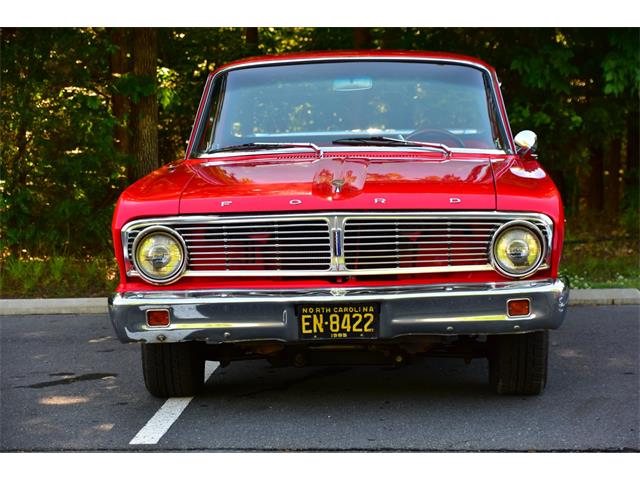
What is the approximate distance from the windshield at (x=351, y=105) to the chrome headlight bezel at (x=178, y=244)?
1262 millimetres

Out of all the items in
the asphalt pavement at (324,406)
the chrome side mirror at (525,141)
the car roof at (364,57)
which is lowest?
the asphalt pavement at (324,406)

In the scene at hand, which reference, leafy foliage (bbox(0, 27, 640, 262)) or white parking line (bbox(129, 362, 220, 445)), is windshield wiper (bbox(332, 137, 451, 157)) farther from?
leafy foliage (bbox(0, 27, 640, 262))

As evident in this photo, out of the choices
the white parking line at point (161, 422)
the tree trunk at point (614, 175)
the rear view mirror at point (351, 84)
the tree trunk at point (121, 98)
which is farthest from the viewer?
the tree trunk at point (614, 175)

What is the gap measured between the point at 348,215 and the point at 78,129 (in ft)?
28.4

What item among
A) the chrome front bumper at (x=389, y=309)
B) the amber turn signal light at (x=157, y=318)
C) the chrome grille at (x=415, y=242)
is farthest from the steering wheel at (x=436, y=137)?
the amber turn signal light at (x=157, y=318)

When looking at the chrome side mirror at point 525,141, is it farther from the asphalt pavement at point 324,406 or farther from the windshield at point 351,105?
the asphalt pavement at point 324,406

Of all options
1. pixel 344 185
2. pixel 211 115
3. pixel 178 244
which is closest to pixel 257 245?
pixel 178 244

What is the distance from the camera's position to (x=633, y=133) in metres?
18.2

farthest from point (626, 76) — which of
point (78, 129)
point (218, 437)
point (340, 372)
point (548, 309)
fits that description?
point (218, 437)

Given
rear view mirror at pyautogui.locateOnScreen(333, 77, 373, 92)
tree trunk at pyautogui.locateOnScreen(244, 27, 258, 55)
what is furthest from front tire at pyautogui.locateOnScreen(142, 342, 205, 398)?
tree trunk at pyautogui.locateOnScreen(244, 27, 258, 55)

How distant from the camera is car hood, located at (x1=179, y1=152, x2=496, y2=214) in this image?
5414 mm

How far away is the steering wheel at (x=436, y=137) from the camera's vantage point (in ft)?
21.5

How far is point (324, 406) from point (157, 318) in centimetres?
113

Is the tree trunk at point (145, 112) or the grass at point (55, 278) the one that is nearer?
the grass at point (55, 278)
